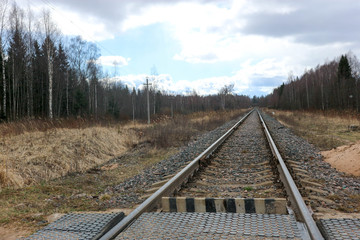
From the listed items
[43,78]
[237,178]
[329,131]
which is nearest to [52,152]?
[237,178]

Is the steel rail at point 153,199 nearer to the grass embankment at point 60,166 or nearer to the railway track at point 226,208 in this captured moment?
the railway track at point 226,208

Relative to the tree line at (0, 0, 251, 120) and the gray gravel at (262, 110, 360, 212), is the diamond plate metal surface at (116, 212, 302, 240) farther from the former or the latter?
the tree line at (0, 0, 251, 120)

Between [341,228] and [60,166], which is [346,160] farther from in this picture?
[60,166]

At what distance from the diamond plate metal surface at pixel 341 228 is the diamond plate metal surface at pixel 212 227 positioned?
27 centimetres

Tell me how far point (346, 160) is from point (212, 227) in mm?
5270

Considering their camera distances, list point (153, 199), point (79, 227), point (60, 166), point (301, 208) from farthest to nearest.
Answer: point (60, 166), point (153, 199), point (301, 208), point (79, 227)

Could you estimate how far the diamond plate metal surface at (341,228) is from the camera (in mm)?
2519

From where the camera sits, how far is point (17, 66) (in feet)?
107

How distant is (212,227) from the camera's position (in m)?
2.80

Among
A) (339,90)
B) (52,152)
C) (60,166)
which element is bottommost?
(60,166)

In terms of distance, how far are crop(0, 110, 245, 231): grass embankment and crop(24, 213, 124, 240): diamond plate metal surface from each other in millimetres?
553

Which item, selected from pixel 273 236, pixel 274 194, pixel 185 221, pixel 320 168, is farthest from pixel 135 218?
pixel 320 168

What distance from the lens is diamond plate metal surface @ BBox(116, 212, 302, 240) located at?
8.55 ft

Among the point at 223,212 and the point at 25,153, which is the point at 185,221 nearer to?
the point at 223,212
